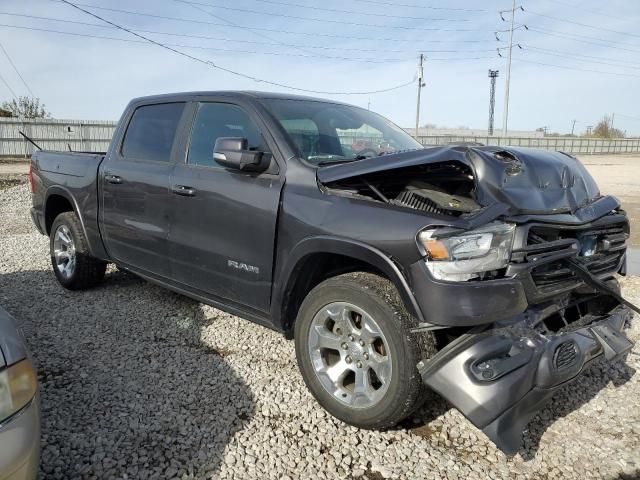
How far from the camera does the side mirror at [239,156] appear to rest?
10.2 ft

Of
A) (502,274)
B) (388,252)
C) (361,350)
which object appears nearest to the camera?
(502,274)

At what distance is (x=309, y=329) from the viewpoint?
291 cm

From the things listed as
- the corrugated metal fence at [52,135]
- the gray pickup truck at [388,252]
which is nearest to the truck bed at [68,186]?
the gray pickup truck at [388,252]

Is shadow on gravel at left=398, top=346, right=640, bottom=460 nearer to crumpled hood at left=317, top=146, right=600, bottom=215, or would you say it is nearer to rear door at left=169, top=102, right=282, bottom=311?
crumpled hood at left=317, top=146, right=600, bottom=215

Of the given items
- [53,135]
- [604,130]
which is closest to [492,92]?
[604,130]

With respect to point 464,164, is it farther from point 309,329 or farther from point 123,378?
point 123,378

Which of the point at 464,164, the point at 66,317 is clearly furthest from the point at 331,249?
the point at 66,317

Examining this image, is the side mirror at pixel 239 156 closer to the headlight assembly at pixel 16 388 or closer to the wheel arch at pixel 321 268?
the wheel arch at pixel 321 268

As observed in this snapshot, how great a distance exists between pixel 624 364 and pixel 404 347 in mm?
2171

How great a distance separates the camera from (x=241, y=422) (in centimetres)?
289

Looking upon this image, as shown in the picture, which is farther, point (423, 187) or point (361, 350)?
point (423, 187)

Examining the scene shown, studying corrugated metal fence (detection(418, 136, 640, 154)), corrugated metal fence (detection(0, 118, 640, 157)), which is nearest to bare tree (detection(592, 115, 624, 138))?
corrugated metal fence (detection(418, 136, 640, 154))

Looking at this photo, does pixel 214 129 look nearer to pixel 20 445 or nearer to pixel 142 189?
pixel 142 189

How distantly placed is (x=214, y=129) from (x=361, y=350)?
1991 millimetres
